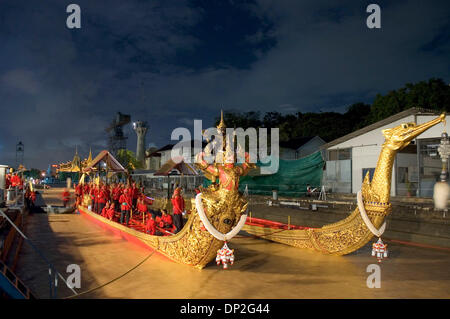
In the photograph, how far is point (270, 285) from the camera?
4.89 meters

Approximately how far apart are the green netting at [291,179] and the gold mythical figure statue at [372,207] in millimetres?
7230

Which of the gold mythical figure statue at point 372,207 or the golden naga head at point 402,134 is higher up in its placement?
the golden naga head at point 402,134

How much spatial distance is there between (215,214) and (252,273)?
1.34 m

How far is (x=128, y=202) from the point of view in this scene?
9.85 meters

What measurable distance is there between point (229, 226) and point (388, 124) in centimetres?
1283

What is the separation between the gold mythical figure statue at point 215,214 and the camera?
5.30 metres

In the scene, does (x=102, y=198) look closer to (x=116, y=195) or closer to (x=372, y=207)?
(x=116, y=195)

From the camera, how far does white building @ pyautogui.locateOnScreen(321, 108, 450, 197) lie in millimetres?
13133

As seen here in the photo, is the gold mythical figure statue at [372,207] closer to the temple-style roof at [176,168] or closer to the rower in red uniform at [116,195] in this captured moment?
the temple-style roof at [176,168]

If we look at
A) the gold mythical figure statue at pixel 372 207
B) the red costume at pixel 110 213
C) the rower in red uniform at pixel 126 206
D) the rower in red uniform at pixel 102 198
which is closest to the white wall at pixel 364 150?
the gold mythical figure statue at pixel 372 207

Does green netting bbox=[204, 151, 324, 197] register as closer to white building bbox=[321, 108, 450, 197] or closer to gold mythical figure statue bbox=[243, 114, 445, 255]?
white building bbox=[321, 108, 450, 197]

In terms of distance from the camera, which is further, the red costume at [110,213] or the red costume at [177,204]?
the red costume at [110,213]
